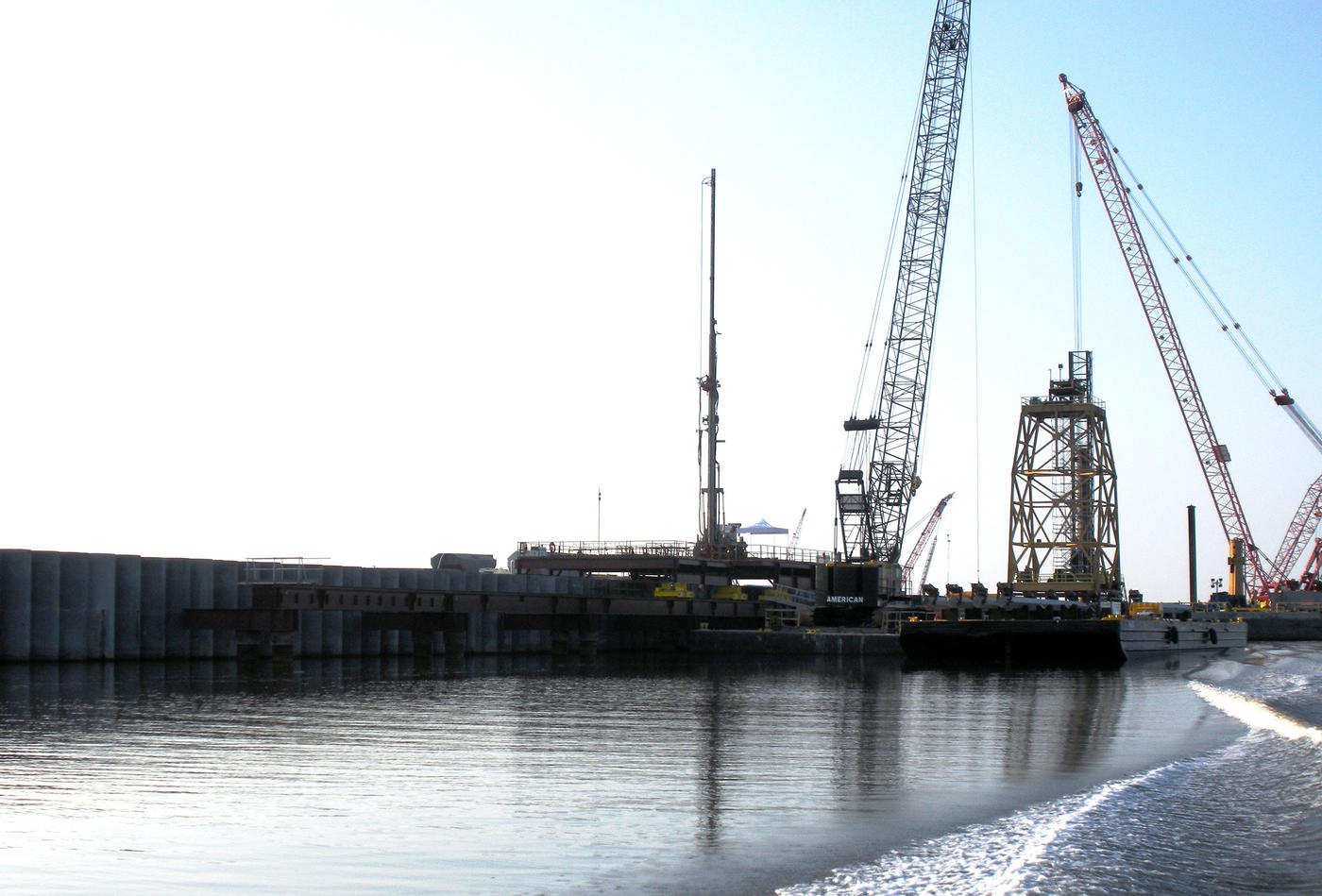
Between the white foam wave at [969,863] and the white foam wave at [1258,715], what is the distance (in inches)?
413

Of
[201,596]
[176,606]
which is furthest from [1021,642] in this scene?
[176,606]

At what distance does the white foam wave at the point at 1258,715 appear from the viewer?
2412cm

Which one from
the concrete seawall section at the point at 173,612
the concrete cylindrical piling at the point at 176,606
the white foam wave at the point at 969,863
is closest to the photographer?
the white foam wave at the point at 969,863

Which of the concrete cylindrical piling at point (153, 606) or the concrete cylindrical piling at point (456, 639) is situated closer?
the concrete cylindrical piling at point (153, 606)

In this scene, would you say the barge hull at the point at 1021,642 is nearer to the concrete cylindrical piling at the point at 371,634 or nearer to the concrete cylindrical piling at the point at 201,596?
the concrete cylindrical piling at the point at 371,634

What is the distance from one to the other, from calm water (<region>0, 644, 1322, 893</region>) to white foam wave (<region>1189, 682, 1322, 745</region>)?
145 mm

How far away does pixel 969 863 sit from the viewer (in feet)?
40.2

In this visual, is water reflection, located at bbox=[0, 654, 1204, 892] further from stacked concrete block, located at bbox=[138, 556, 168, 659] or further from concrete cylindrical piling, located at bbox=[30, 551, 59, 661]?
stacked concrete block, located at bbox=[138, 556, 168, 659]

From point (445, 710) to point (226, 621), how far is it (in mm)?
23678

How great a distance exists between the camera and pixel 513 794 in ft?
54.6

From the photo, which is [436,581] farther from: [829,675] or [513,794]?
[513,794]

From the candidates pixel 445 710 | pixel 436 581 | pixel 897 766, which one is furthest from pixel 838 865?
pixel 436 581

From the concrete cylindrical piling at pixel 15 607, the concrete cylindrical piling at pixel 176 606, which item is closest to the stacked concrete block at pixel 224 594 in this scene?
the concrete cylindrical piling at pixel 176 606

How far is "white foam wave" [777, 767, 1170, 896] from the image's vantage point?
11266 mm
